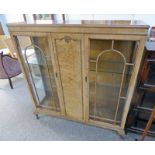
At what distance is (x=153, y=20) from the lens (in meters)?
3.07

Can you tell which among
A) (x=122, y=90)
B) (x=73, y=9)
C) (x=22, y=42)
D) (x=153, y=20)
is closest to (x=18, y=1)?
(x=73, y=9)

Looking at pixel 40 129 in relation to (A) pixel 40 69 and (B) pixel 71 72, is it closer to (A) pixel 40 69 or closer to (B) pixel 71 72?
(A) pixel 40 69

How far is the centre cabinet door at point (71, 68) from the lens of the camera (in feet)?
3.80

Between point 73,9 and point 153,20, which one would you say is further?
point 153,20

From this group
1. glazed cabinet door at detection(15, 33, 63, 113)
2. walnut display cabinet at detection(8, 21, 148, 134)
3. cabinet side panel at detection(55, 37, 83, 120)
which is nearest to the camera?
walnut display cabinet at detection(8, 21, 148, 134)

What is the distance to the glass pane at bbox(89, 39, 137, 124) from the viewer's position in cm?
122

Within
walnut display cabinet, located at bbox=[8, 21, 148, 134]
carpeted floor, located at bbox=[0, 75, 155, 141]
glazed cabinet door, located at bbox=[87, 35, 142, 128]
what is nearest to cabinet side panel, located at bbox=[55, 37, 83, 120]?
walnut display cabinet, located at bbox=[8, 21, 148, 134]

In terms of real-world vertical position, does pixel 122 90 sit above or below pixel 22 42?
below

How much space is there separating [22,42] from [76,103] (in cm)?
90

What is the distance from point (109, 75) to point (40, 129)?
116 cm

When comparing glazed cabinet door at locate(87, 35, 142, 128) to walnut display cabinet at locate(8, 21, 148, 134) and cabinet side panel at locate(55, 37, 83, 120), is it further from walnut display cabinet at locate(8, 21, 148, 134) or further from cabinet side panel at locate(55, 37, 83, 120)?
cabinet side panel at locate(55, 37, 83, 120)

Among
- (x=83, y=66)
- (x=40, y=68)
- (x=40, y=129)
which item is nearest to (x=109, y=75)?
(x=83, y=66)
